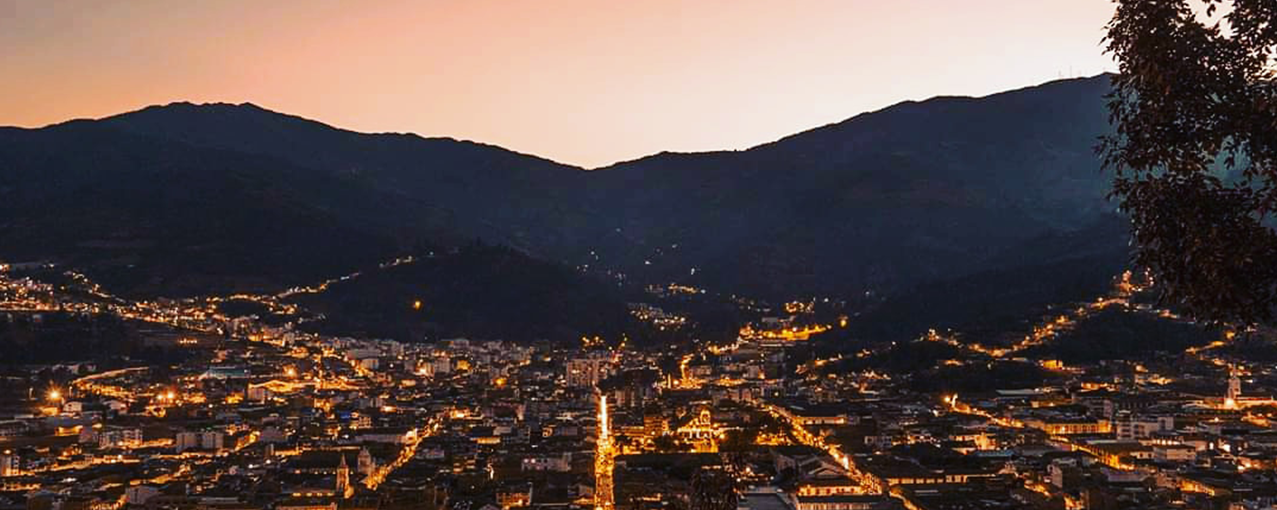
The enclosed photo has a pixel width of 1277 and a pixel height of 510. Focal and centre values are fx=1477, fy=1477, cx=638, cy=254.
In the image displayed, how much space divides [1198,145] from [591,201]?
587 ft

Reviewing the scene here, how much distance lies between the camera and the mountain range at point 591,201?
98.9m

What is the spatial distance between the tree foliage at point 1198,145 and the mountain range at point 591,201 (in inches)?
3258

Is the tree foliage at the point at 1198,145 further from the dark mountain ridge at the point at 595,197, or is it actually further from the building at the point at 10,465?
the dark mountain ridge at the point at 595,197

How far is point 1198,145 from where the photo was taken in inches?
227

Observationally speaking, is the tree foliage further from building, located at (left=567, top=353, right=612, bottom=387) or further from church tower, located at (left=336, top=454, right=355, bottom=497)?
building, located at (left=567, top=353, right=612, bottom=387)

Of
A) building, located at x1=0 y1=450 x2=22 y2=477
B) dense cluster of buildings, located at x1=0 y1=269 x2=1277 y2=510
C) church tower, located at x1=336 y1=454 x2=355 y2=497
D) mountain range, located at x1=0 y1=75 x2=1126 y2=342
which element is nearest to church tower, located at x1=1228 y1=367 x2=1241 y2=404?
dense cluster of buildings, located at x1=0 y1=269 x2=1277 y2=510

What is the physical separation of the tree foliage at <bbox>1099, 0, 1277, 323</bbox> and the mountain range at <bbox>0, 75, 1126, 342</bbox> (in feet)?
272

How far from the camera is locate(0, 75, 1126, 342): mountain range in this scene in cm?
9888

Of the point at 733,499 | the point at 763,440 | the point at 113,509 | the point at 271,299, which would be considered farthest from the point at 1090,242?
the point at 733,499

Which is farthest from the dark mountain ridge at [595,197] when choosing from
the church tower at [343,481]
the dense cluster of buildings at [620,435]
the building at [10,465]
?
the church tower at [343,481]

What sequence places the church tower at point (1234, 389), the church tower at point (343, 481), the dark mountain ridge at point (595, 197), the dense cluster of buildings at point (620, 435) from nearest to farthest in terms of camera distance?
the dense cluster of buildings at point (620, 435), the church tower at point (343, 481), the church tower at point (1234, 389), the dark mountain ridge at point (595, 197)

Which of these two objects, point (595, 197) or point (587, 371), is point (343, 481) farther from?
point (595, 197)

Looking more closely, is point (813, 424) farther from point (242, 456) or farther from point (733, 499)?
point (733, 499)

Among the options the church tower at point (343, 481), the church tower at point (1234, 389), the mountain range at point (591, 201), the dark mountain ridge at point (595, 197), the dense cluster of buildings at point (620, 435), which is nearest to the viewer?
the dense cluster of buildings at point (620, 435)
